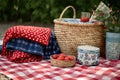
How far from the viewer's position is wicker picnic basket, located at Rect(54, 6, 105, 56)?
2.20m

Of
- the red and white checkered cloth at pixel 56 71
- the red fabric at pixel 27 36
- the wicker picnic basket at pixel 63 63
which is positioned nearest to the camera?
the red and white checkered cloth at pixel 56 71

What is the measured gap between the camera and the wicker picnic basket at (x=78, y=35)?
220 centimetres

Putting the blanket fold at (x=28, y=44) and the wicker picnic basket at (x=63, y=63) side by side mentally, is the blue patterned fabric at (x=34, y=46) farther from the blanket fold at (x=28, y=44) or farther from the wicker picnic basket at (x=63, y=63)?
the wicker picnic basket at (x=63, y=63)

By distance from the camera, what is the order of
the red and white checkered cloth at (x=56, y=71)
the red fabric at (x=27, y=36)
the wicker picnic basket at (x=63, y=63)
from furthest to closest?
the red fabric at (x=27, y=36) < the wicker picnic basket at (x=63, y=63) < the red and white checkered cloth at (x=56, y=71)

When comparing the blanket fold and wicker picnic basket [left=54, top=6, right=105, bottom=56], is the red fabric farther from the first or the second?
wicker picnic basket [left=54, top=6, right=105, bottom=56]

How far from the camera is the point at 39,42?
7.17 ft

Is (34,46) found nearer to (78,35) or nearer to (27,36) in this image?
(27,36)

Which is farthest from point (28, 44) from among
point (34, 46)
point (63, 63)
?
point (63, 63)

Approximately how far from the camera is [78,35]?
2203 millimetres

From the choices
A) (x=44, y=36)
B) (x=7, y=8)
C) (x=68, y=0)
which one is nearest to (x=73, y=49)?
(x=44, y=36)

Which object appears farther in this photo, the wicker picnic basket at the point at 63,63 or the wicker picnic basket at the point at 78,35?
the wicker picnic basket at the point at 78,35

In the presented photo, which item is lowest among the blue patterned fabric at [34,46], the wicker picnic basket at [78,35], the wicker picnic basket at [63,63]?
the wicker picnic basket at [63,63]

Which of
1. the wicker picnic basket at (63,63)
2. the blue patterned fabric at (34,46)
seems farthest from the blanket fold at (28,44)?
the wicker picnic basket at (63,63)

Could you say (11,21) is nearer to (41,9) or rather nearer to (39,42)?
(41,9)
